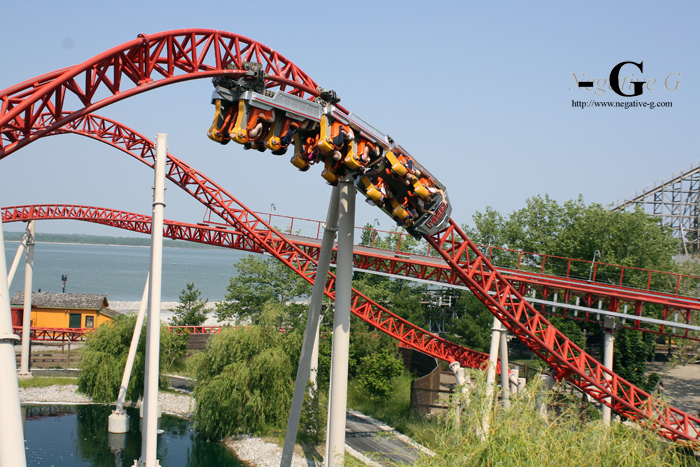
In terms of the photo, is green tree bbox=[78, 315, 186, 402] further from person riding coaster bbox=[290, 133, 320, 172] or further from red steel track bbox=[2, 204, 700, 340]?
person riding coaster bbox=[290, 133, 320, 172]

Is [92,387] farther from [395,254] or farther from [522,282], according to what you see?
[522,282]

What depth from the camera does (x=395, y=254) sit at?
75.6 ft

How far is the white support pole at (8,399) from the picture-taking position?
5.11 m

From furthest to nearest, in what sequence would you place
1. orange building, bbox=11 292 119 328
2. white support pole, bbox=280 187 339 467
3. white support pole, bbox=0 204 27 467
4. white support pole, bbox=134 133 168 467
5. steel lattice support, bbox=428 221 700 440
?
orange building, bbox=11 292 119 328 < steel lattice support, bbox=428 221 700 440 < white support pole, bbox=280 187 339 467 < white support pole, bbox=134 133 168 467 < white support pole, bbox=0 204 27 467

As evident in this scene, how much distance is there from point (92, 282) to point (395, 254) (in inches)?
3763

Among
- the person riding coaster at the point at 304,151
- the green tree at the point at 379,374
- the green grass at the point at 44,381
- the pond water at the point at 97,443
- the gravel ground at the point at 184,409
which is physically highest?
the person riding coaster at the point at 304,151

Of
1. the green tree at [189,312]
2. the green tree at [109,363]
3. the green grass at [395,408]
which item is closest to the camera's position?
the green grass at [395,408]

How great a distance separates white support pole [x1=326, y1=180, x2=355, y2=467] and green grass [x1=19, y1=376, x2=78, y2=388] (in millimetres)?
17702

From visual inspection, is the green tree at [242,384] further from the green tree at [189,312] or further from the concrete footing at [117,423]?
the green tree at [189,312]

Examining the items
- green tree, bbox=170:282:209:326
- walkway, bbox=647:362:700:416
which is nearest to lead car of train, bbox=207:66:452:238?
walkway, bbox=647:362:700:416

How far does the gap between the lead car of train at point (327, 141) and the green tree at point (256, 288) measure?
27.0 meters

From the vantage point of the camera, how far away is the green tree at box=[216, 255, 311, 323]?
128 feet

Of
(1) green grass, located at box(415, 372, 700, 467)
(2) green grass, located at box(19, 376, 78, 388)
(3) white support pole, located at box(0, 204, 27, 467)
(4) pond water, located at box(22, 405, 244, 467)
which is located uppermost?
(3) white support pole, located at box(0, 204, 27, 467)

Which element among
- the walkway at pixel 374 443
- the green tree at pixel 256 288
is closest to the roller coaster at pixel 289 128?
the walkway at pixel 374 443
